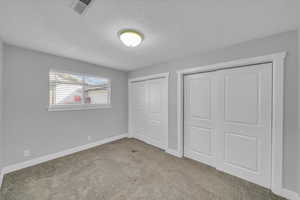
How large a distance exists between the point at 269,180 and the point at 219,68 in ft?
6.56

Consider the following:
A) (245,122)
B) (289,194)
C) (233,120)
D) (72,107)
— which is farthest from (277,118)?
(72,107)

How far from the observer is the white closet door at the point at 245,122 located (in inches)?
74.0

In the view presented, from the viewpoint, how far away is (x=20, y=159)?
2305 millimetres

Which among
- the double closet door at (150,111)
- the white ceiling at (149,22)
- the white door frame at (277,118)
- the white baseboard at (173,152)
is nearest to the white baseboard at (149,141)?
the double closet door at (150,111)

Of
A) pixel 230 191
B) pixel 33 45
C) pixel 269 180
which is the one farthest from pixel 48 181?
pixel 269 180

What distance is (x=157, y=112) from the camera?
3.51m

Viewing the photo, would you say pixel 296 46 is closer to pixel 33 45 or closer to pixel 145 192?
pixel 145 192

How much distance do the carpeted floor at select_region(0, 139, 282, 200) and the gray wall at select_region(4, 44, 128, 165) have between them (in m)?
0.41

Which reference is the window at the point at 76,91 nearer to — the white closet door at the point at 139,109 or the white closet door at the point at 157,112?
the white closet door at the point at 139,109

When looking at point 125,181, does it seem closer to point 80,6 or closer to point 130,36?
point 130,36

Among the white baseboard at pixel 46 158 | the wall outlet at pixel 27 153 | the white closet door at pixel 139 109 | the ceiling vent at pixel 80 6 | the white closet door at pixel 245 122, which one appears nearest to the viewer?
the ceiling vent at pixel 80 6

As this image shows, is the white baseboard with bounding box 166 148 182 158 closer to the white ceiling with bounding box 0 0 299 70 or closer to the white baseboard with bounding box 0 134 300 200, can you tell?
the white baseboard with bounding box 0 134 300 200

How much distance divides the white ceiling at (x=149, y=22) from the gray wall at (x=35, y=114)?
0.37 m

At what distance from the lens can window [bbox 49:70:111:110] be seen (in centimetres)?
276
